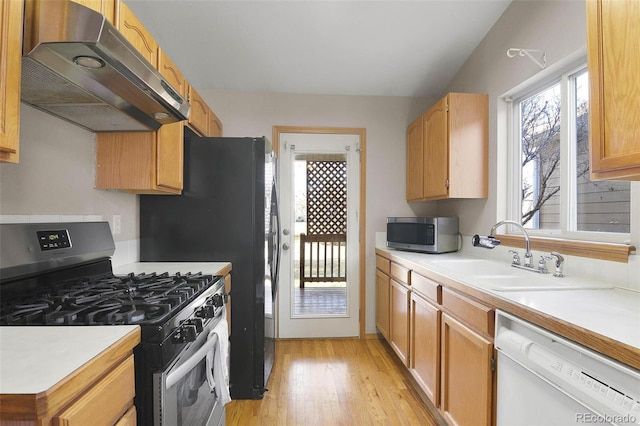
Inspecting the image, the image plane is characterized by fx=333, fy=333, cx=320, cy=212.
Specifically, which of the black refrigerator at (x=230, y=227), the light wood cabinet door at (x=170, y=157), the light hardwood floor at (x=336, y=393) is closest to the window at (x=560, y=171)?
the light hardwood floor at (x=336, y=393)

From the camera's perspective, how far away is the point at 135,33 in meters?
1.48

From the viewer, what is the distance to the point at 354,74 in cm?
301

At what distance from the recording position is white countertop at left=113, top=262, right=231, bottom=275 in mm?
1833

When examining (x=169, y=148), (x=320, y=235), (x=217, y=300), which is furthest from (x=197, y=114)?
(x=320, y=235)

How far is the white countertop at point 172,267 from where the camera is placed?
1.83m

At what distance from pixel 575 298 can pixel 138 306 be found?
61.6 inches

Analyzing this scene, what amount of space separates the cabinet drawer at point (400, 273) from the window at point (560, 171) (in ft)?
2.80

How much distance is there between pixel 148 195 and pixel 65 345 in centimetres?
152

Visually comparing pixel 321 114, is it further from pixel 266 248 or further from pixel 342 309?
pixel 342 309

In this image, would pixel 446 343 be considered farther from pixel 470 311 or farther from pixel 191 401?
pixel 191 401

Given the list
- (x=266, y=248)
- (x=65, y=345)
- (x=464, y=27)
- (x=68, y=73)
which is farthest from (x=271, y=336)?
(x=464, y=27)

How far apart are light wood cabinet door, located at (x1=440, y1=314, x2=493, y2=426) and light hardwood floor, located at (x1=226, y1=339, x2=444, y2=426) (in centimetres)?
35

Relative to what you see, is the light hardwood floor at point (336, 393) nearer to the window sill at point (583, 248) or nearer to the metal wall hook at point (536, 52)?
the window sill at point (583, 248)

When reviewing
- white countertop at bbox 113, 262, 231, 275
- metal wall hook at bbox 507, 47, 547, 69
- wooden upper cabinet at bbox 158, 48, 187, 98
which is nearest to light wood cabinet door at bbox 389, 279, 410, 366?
white countertop at bbox 113, 262, 231, 275
